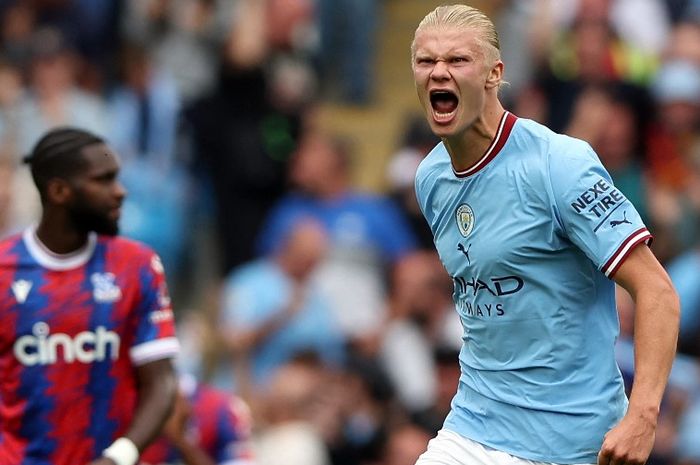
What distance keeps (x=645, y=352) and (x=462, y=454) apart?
0.81m

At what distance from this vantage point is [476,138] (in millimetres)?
5137

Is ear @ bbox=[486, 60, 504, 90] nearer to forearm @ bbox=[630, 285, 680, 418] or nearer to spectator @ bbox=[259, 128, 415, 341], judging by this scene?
forearm @ bbox=[630, 285, 680, 418]

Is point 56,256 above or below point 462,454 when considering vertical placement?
above

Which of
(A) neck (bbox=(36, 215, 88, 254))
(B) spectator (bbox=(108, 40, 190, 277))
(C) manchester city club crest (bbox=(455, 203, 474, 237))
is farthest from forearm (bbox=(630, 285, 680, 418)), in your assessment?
(B) spectator (bbox=(108, 40, 190, 277))

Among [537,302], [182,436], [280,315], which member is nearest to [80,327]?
[182,436]

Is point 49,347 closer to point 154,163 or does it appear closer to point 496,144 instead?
point 496,144

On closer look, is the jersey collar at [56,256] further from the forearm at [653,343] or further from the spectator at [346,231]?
the spectator at [346,231]

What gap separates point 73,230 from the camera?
5965 millimetres

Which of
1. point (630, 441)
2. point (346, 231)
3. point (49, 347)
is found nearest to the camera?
point (630, 441)

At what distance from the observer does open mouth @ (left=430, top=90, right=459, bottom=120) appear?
505 centimetres

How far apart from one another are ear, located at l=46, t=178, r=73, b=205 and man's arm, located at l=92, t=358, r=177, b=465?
0.69 meters

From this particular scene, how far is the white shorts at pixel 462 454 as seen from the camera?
5102mm

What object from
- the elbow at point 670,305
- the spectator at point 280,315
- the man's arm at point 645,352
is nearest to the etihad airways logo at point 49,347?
the man's arm at point 645,352

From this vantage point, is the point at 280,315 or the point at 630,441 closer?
the point at 630,441
